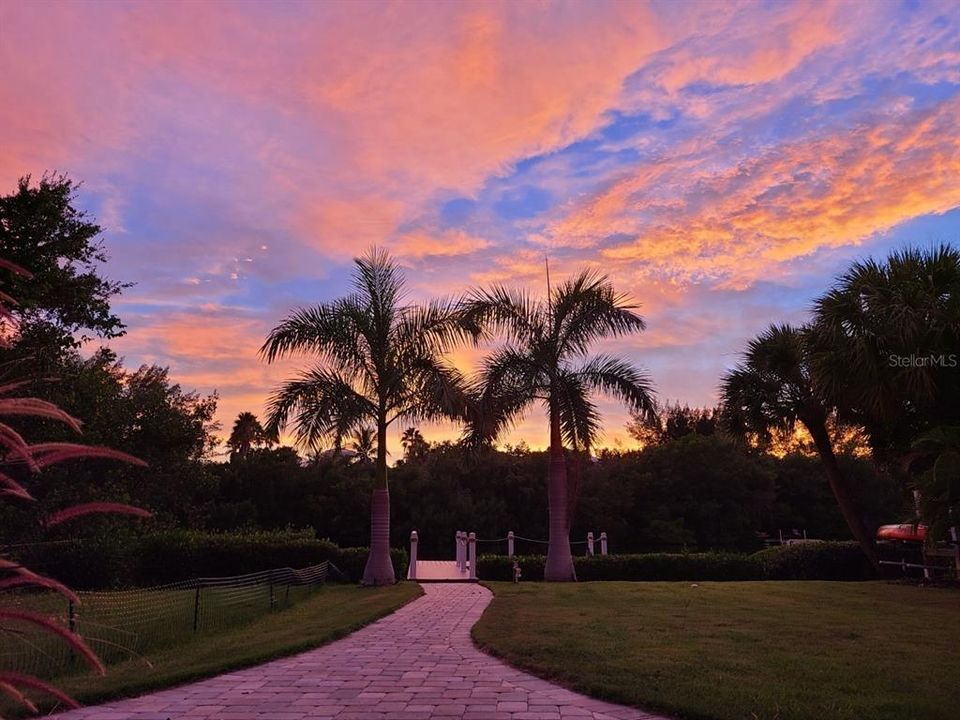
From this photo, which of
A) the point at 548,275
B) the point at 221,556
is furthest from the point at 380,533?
the point at 548,275

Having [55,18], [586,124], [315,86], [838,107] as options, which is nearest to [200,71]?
[315,86]

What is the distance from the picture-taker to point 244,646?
9414 mm

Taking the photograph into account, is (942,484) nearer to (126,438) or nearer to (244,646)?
(244,646)

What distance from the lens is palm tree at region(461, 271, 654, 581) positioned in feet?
60.6

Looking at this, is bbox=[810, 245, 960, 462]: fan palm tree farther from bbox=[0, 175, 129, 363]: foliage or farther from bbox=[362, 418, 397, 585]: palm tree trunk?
bbox=[0, 175, 129, 363]: foliage

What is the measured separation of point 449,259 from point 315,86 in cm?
748

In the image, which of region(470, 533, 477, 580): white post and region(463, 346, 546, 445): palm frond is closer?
region(463, 346, 546, 445): palm frond

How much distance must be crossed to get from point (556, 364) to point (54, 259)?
1162 cm

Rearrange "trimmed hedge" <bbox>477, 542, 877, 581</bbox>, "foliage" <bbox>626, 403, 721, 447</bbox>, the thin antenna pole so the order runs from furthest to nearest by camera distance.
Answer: "foliage" <bbox>626, 403, 721, 447</bbox>, "trimmed hedge" <bbox>477, 542, 877, 581</bbox>, the thin antenna pole

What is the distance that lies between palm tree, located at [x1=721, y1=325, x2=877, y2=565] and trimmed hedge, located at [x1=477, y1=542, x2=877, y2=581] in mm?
987

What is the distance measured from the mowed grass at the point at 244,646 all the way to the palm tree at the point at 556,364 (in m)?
4.87

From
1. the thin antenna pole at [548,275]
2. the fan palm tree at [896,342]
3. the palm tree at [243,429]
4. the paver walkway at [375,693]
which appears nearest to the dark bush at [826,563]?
the fan palm tree at [896,342]

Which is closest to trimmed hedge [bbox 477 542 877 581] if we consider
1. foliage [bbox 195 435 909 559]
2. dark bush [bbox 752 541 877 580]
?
dark bush [bbox 752 541 877 580]

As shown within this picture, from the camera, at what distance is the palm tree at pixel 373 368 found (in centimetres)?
1759
